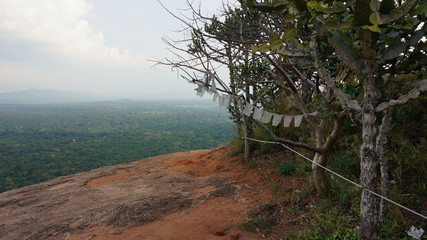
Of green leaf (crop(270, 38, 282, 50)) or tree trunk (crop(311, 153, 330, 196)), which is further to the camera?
tree trunk (crop(311, 153, 330, 196))

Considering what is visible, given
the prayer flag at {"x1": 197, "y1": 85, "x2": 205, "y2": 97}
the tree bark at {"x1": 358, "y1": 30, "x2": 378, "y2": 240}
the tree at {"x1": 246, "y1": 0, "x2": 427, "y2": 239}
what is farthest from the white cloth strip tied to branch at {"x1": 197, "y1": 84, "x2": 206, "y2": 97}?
the tree bark at {"x1": 358, "y1": 30, "x2": 378, "y2": 240}

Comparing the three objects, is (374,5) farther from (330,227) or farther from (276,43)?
(330,227)

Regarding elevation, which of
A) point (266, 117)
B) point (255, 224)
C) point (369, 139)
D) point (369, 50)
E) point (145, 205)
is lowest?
point (145, 205)

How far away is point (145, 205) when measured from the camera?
3.67 metres

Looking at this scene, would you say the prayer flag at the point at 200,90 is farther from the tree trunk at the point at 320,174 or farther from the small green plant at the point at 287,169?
the small green plant at the point at 287,169

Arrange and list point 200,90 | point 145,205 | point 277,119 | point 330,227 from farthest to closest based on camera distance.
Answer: point 145,205 < point 200,90 < point 330,227 < point 277,119

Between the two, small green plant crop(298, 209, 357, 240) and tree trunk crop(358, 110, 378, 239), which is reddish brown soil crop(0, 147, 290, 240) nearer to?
small green plant crop(298, 209, 357, 240)

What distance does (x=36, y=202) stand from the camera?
470 cm

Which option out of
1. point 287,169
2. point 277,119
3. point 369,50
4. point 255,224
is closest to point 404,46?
point 369,50

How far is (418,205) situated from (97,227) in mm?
3814

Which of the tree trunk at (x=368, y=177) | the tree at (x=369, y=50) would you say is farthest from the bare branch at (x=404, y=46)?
the tree trunk at (x=368, y=177)

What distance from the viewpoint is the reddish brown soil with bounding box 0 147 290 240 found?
9.84 feet

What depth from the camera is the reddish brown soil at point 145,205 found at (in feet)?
9.84

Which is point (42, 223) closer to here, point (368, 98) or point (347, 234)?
point (347, 234)
